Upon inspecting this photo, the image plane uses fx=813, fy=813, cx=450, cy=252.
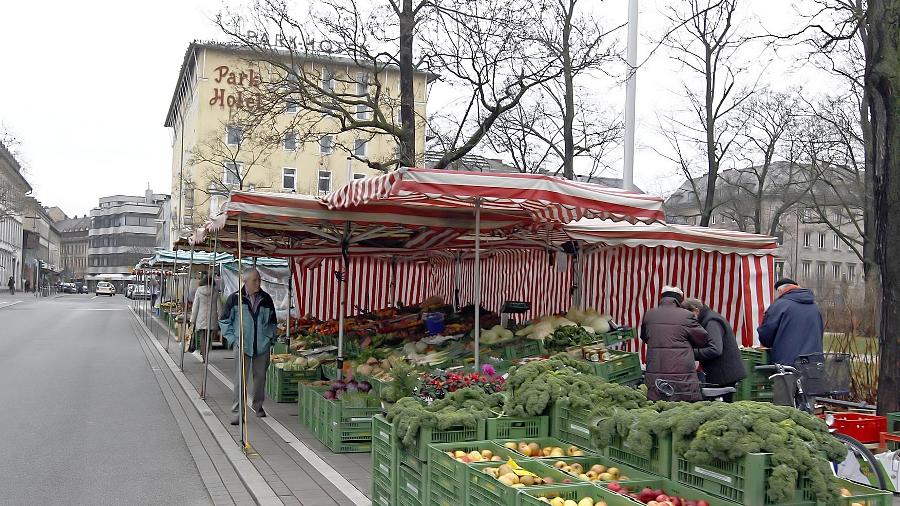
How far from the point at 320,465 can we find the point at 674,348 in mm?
3687

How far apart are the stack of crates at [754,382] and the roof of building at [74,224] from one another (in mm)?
177790

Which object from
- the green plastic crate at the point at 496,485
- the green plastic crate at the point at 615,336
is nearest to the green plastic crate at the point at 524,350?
the green plastic crate at the point at 615,336

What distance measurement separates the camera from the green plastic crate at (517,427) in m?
5.64

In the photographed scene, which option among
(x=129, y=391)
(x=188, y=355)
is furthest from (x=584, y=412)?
(x=188, y=355)

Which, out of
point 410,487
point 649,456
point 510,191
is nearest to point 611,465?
point 649,456

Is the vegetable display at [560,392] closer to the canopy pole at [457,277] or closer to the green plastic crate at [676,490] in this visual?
the green plastic crate at [676,490]

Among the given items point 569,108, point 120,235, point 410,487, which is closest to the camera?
point 410,487

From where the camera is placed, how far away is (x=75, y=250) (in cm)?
17062

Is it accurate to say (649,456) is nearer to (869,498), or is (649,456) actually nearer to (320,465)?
(869,498)

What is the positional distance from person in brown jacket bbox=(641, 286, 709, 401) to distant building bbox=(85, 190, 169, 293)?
13376cm

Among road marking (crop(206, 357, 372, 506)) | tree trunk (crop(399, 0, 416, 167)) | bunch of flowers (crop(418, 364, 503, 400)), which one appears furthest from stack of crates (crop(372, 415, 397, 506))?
tree trunk (crop(399, 0, 416, 167))

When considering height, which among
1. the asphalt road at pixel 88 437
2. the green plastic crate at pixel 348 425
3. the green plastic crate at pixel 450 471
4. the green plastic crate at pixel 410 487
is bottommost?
the asphalt road at pixel 88 437

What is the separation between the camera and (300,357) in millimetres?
13000

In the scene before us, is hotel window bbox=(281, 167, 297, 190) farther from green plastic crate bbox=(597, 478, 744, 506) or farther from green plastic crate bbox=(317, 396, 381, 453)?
green plastic crate bbox=(597, 478, 744, 506)
